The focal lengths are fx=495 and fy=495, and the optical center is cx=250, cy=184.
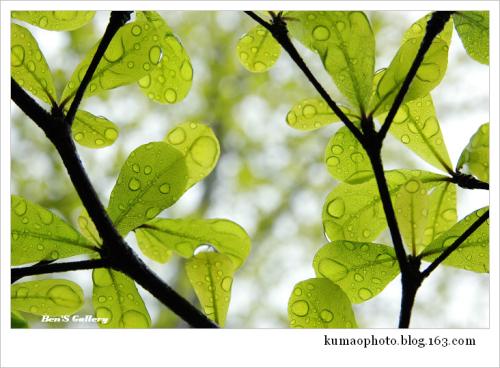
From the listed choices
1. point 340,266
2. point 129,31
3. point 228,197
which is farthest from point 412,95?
point 228,197

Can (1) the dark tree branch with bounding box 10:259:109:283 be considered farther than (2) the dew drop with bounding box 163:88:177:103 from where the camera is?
No

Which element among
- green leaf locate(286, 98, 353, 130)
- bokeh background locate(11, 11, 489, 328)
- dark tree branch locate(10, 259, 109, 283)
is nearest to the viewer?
dark tree branch locate(10, 259, 109, 283)

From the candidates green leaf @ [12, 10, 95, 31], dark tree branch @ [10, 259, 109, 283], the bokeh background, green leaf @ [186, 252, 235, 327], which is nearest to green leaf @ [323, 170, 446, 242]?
green leaf @ [186, 252, 235, 327]

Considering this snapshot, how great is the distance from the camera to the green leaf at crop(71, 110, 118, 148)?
0.48 metres

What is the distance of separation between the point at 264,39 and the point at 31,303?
35 cm

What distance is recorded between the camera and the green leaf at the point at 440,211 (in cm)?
48

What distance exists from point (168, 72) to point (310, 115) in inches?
5.9

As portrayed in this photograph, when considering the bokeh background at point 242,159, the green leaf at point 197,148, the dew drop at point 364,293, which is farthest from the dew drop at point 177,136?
the bokeh background at point 242,159

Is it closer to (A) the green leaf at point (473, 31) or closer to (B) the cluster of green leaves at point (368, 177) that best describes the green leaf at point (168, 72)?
(B) the cluster of green leaves at point (368, 177)

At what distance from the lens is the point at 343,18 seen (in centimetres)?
45

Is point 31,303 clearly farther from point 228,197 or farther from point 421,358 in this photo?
point 228,197

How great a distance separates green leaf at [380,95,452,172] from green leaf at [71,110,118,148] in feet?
0.91

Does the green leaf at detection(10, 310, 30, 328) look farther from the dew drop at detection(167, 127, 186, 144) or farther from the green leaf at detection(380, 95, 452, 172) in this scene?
the green leaf at detection(380, 95, 452, 172)

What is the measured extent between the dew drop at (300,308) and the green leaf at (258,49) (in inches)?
9.6
